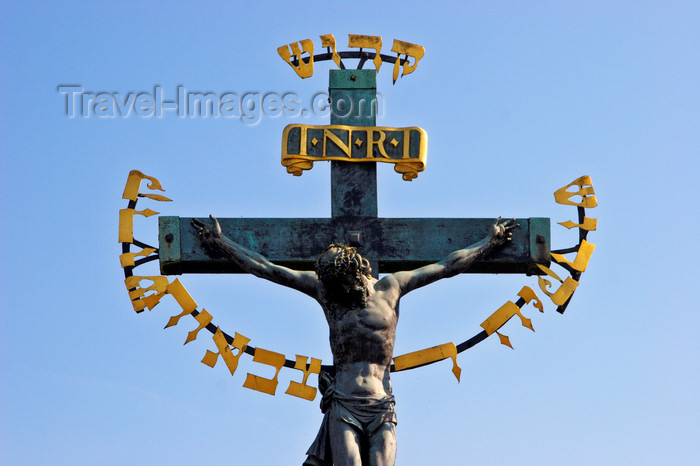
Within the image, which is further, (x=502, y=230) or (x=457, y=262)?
(x=502, y=230)

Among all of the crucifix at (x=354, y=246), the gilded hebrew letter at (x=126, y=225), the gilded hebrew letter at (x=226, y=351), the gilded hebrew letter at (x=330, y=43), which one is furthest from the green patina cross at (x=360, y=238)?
the gilded hebrew letter at (x=330, y=43)

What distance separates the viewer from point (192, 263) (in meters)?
10.2

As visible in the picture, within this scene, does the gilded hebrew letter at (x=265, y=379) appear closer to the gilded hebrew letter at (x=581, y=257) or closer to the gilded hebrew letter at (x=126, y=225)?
the gilded hebrew letter at (x=126, y=225)

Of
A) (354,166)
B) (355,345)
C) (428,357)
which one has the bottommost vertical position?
(428,357)

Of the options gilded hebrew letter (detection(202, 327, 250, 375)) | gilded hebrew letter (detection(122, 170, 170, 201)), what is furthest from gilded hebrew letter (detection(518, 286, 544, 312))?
gilded hebrew letter (detection(122, 170, 170, 201))

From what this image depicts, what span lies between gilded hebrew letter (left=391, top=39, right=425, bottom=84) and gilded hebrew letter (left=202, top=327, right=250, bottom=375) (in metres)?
2.23

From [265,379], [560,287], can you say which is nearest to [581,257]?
[560,287]

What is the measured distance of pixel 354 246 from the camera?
1020cm

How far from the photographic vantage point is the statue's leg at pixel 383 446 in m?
9.23

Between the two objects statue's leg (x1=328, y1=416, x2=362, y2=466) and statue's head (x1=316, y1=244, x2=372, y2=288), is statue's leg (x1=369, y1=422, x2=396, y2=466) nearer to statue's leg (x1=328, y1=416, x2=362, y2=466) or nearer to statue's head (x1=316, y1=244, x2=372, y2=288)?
statue's leg (x1=328, y1=416, x2=362, y2=466)

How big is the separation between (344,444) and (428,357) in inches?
40.1

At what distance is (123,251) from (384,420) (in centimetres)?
213

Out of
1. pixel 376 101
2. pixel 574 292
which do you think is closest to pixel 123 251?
pixel 376 101

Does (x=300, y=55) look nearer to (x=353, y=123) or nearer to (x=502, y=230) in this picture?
(x=353, y=123)
